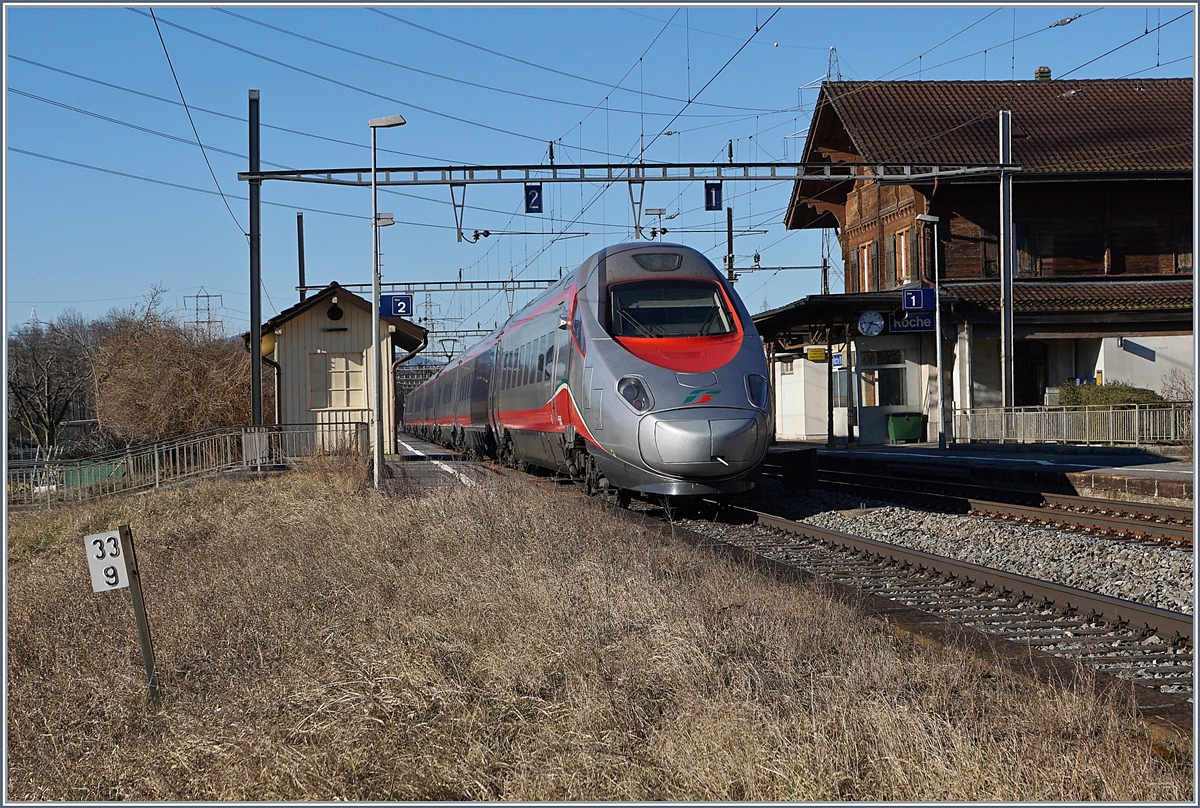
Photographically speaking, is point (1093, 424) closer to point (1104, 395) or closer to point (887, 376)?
point (1104, 395)

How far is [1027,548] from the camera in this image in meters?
12.0

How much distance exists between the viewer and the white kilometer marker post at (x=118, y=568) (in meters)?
7.23

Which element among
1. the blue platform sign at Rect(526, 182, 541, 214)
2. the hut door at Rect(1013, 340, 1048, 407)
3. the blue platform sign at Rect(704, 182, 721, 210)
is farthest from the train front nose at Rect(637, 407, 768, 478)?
the hut door at Rect(1013, 340, 1048, 407)

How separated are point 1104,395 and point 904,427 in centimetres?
822

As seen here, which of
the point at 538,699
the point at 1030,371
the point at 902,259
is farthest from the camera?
the point at 902,259

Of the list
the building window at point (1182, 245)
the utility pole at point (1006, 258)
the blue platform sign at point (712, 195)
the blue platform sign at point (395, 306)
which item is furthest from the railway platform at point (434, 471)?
the building window at point (1182, 245)

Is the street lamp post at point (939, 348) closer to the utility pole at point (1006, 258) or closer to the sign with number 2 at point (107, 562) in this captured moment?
the utility pole at point (1006, 258)

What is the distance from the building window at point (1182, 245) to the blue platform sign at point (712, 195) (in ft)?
63.8

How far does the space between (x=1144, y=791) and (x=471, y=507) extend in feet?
31.3

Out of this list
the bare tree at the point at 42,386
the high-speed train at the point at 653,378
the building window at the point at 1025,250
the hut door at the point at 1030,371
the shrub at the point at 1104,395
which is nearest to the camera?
the high-speed train at the point at 653,378

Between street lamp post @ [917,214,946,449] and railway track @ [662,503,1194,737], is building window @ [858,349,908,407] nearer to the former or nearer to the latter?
street lamp post @ [917,214,946,449]

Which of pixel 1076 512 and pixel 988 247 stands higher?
pixel 988 247

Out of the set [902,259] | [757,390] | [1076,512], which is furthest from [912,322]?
[757,390]

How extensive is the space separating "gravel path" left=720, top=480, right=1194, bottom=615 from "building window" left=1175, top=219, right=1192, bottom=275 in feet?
84.1
